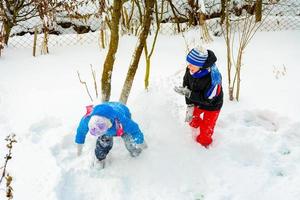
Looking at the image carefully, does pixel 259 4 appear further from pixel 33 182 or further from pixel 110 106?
pixel 33 182

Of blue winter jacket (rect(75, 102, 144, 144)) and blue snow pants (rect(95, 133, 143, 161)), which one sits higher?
blue winter jacket (rect(75, 102, 144, 144))

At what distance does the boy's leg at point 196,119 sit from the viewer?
398 cm

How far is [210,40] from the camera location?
244 inches

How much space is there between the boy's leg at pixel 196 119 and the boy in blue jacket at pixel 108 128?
553mm

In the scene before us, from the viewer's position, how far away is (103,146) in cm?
→ 361

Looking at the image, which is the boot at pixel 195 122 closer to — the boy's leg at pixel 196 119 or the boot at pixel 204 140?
the boy's leg at pixel 196 119

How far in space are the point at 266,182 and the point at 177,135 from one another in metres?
0.93

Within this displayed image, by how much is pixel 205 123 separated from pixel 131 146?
0.66 meters

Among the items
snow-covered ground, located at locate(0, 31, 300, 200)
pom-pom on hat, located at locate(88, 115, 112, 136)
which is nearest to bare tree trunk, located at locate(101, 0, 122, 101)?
snow-covered ground, located at locate(0, 31, 300, 200)

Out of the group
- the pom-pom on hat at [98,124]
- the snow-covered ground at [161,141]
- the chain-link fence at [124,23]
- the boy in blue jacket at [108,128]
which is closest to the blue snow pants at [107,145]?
the boy in blue jacket at [108,128]

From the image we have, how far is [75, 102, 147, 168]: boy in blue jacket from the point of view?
10.8 ft

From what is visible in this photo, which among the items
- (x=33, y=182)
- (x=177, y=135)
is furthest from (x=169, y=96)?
(x=33, y=182)

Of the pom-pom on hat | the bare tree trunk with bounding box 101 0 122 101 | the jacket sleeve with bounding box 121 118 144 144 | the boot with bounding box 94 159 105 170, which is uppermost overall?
the bare tree trunk with bounding box 101 0 122 101

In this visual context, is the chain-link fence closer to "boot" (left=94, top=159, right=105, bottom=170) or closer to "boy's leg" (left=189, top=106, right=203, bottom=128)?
"boy's leg" (left=189, top=106, right=203, bottom=128)
